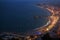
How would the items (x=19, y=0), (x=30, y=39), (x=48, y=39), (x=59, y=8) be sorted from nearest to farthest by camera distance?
(x=48, y=39) < (x=30, y=39) < (x=59, y=8) < (x=19, y=0)

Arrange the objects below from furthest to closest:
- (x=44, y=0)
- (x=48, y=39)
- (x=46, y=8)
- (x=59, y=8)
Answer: (x=44, y=0), (x=46, y=8), (x=59, y=8), (x=48, y=39)

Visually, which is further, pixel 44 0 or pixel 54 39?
pixel 44 0

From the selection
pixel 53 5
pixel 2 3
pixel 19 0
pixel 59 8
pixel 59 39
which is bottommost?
pixel 59 39

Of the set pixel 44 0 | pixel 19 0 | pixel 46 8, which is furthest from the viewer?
pixel 19 0

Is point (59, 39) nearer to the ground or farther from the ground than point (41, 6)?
nearer to the ground

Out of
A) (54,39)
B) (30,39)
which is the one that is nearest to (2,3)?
(30,39)

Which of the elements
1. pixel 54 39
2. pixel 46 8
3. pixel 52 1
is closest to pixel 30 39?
pixel 54 39

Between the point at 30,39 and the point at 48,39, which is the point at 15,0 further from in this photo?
the point at 48,39

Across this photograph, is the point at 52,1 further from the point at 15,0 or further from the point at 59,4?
the point at 15,0

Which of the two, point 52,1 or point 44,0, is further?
point 44,0
